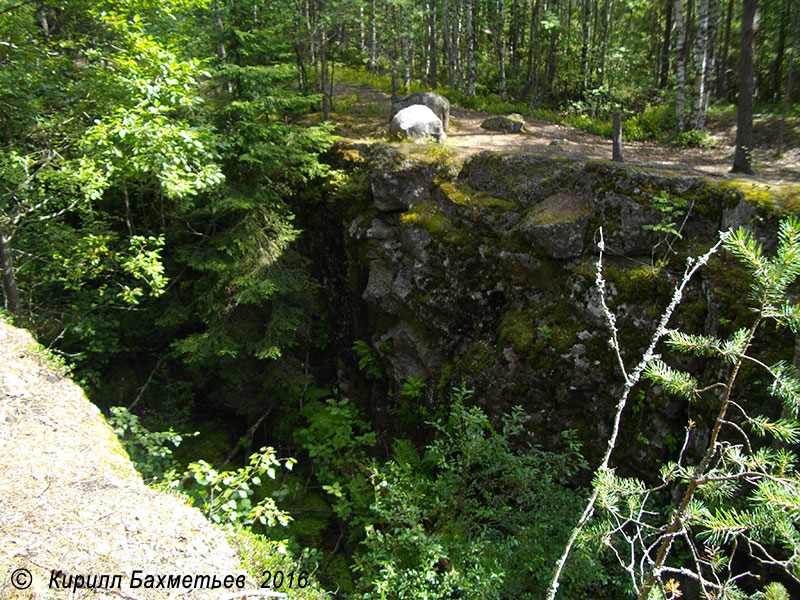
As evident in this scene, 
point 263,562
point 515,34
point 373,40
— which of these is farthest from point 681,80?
point 263,562

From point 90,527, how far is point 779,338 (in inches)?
284

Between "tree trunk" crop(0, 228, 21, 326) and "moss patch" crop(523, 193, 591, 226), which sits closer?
"tree trunk" crop(0, 228, 21, 326)

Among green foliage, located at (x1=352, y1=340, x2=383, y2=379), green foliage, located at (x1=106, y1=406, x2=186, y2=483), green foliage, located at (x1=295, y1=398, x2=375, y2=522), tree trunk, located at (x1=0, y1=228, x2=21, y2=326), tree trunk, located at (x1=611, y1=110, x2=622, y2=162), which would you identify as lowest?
green foliage, located at (x1=295, y1=398, x2=375, y2=522)

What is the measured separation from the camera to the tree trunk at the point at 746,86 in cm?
756

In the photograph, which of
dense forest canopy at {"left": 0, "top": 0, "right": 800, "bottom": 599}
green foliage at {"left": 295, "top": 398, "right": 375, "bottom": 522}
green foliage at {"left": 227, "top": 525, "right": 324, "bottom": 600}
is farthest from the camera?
green foliage at {"left": 295, "top": 398, "right": 375, "bottom": 522}

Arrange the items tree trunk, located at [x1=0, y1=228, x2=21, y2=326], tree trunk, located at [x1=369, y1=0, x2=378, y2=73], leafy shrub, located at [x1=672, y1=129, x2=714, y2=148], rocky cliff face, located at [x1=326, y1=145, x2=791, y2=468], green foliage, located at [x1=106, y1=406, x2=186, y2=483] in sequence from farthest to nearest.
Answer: tree trunk, located at [x1=369, y1=0, x2=378, y2=73], leafy shrub, located at [x1=672, y1=129, x2=714, y2=148], rocky cliff face, located at [x1=326, y1=145, x2=791, y2=468], tree trunk, located at [x1=0, y1=228, x2=21, y2=326], green foliage, located at [x1=106, y1=406, x2=186, y2=483]

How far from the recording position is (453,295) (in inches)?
341

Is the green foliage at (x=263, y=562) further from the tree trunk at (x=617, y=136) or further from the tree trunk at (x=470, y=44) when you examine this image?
the tree trunk at (x=470, y=44)

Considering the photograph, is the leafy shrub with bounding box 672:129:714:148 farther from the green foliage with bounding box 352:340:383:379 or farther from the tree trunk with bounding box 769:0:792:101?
the green foliage with bounding box 352:340:383:379

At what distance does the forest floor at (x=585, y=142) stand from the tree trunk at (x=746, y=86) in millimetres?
430

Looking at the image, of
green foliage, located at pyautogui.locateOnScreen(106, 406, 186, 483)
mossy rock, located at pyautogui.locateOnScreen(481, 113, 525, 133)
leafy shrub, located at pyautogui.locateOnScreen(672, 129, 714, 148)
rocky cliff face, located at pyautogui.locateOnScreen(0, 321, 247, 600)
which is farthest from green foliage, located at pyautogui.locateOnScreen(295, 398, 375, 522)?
leafy shrub, located at pyautogui.locateOnScreen(672, 129, 714, 148)

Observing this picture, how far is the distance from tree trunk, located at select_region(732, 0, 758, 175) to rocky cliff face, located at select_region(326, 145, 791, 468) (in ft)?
6.91

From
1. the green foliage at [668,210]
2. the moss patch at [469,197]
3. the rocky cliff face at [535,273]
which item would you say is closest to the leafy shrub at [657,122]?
the rocky cliff face at [535,273]

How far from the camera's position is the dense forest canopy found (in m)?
4.89
